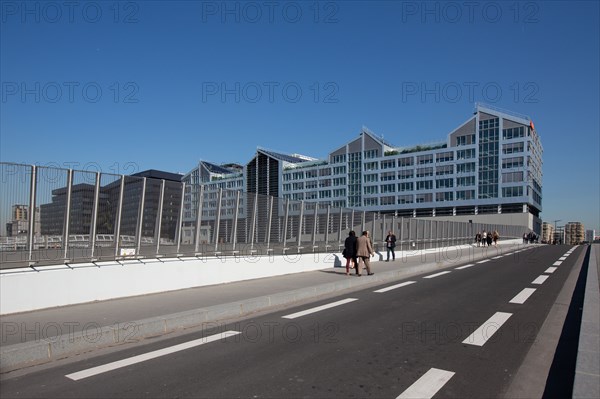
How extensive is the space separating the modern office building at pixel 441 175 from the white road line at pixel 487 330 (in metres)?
73.2

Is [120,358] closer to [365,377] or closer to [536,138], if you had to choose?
[365,377]

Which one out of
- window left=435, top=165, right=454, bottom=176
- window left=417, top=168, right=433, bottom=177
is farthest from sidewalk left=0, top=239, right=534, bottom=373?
window left=417, top=168, right=433, bottom=177

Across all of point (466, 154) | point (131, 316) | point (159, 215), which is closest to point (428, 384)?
point (131, 316)

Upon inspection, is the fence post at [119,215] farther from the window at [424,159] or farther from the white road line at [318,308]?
the window at [424,159]

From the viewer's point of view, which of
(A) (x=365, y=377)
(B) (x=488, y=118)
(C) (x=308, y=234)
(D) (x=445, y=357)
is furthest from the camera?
(B) (x=488, y=118)

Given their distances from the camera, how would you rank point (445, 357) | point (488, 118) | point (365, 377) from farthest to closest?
point (488, 118) < point (445, 357) < point (365, 377)

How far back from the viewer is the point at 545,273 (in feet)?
59.9

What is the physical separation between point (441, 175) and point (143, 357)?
101 meters

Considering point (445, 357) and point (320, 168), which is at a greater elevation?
point (320, 168)

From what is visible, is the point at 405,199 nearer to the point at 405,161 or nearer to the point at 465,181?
the point at 405,161

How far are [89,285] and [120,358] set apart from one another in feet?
14.7

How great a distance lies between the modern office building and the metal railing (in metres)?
65.9

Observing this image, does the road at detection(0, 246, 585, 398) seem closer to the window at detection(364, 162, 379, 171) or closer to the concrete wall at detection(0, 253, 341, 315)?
the concrete wall at detection(0, 253, 341, 315)

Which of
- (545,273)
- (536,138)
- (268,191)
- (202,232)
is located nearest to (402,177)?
(536,138)
